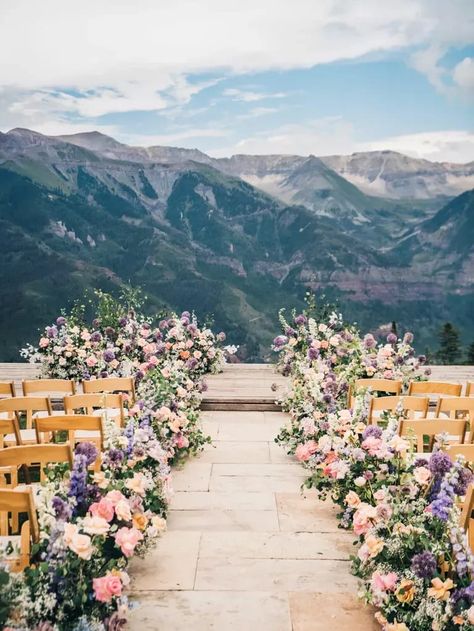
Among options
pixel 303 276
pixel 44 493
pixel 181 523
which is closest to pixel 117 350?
pixel 181 523

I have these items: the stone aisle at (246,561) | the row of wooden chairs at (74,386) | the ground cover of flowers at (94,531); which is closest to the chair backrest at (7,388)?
the row of wooden chairs at (74,386)

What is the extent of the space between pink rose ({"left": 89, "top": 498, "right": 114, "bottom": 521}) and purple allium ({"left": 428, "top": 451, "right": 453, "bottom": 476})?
4.68 ft

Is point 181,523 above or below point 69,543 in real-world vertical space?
below

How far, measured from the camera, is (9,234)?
136 meters

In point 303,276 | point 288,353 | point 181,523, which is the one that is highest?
point 288,353

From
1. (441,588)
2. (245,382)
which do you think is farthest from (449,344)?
(441,588)

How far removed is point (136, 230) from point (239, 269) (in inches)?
1287

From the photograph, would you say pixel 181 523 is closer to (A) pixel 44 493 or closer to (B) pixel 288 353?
(A) pixel 44 493

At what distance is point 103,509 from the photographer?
102 inches

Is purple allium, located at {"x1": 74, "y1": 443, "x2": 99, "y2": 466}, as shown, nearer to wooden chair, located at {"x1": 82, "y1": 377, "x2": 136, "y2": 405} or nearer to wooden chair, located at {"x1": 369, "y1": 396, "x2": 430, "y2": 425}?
wooden chair, located at {"x1": 369, "y1": 396, "x2": 430, "y2": 425}

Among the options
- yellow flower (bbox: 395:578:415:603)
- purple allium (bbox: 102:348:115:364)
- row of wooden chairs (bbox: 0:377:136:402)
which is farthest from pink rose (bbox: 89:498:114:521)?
purple allium (bbox: 102:348:115:364)

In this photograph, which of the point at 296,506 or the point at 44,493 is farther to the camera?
the point at 296,506

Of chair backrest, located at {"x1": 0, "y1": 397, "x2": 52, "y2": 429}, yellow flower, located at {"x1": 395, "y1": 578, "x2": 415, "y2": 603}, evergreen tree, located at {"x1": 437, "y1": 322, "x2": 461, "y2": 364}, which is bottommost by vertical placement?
evergreen tree, located at {"x1": 437, "y1": 322, "x2": 461, "y2": 364}

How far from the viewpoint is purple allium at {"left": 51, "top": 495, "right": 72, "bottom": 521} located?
2447mm
